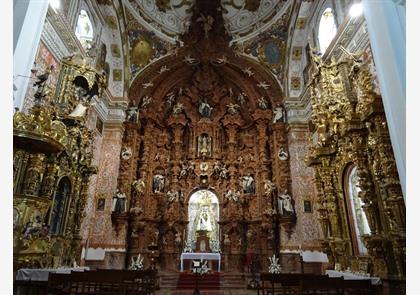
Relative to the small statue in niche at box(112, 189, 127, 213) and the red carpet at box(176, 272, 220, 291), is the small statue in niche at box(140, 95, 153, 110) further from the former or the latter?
the red carpet at box(176, 272, 220, 291)

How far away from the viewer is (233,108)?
661 inches

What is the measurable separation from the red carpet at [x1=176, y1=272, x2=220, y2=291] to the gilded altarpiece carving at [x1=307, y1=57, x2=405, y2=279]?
433cm

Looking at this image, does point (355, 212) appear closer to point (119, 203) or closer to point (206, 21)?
point (119, 203)

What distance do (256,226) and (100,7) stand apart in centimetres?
1252

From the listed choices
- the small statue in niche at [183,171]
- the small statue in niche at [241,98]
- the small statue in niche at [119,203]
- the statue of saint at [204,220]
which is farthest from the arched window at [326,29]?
the small statue in niche at [119,203]

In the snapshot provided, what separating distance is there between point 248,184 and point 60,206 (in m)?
9.07

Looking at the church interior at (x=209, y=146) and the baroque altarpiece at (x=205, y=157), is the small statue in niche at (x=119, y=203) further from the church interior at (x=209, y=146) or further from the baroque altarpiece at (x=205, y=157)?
the baroque altarpiece at (x=205, y=157)

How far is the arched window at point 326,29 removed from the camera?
11.5m

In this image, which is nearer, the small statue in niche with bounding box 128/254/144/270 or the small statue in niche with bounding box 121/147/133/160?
the small statue in niche with bounding box 128/254/144/270

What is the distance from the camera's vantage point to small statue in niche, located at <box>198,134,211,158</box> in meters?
15.8

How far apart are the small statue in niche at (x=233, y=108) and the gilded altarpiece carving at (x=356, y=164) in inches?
271

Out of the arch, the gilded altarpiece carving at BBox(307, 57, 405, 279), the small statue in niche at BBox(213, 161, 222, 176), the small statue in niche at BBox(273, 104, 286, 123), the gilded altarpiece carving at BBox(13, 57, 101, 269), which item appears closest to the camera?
the gilded altarpiece carving at BBox(13, 57, 101, 269)

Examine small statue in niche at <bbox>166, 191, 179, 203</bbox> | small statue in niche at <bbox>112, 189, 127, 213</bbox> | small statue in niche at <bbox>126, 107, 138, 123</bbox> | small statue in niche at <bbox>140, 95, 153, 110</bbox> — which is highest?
small statue in niche at <bbox>140, 95, 153, 110</bbox>

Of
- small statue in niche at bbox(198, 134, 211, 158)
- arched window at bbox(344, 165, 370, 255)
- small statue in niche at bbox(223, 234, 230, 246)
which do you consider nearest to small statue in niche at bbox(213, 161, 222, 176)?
small statue in niche at bbox(198, 134, 211, 158)
